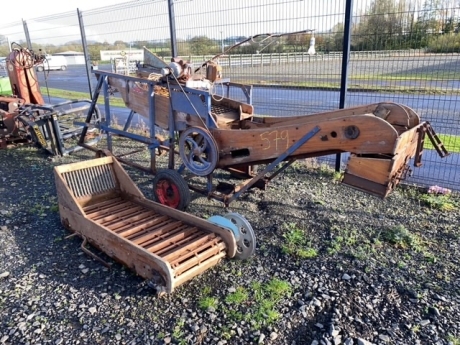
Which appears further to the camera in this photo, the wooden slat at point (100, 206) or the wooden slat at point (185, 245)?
the wooden slat at point (100, 206)

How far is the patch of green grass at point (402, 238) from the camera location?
155 inches

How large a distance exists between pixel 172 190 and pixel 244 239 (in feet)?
4.60

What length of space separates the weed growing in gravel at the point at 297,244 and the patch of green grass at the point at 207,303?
102cm

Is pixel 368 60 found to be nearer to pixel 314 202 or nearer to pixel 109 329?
pixel 314 202

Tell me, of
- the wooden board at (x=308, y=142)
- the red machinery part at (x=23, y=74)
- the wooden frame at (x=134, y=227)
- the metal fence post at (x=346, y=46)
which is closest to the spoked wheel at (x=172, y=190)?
the wooden frame at (x=134, y=227)

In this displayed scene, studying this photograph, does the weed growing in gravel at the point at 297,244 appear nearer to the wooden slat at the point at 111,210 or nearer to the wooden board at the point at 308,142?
the wooden board at the point at 308,142

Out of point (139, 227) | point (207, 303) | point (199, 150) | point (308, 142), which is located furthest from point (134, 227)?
point (308, 142)

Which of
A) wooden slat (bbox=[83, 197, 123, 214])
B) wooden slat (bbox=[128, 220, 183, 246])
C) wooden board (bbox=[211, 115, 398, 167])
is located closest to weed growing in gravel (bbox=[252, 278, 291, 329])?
wooden slat (bbox=[128, 220, 183, 246])

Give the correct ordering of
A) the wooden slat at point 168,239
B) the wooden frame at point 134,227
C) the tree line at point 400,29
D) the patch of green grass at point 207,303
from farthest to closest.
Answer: the tree line at point 400,29
the wooden slat at point 168,239
the wooden frame at point 134,227
the patch of green grass at point 207,303

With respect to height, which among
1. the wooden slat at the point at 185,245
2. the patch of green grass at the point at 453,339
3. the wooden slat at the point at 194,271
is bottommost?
the patch of green grass at the point at 453,339

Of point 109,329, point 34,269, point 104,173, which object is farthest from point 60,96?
point 109,329

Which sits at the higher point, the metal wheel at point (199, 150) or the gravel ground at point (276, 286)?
the metal wheel at point (199, 150)

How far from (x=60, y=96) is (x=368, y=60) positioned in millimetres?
14283

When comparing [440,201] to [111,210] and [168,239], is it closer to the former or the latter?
[168,239]
